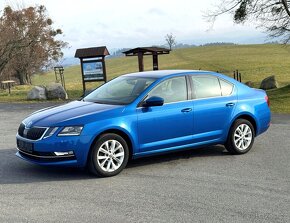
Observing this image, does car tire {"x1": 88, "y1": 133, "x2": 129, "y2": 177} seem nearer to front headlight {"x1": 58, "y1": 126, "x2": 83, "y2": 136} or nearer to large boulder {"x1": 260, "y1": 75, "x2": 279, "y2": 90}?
front headlight {"x1": 58, "y1": 126, "x2": 83, "y2": 136}

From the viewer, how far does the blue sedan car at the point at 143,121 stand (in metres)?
5.99

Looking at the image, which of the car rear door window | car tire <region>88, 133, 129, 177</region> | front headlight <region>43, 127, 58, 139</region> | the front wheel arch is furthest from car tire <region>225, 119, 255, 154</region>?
front headlight <region>43, 127, 58, 139</region>

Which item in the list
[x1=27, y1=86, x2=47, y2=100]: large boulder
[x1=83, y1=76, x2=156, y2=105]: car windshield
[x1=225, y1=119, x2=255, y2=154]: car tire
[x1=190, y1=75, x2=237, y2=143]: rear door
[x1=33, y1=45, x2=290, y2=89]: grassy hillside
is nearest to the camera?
[x1=83, y1=76, x2=156, y2=105]: car windshield

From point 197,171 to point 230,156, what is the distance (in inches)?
50.6

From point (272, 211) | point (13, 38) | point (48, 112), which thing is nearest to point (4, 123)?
point (48, 112)

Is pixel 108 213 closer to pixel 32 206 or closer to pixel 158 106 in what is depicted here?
pixel 32 206

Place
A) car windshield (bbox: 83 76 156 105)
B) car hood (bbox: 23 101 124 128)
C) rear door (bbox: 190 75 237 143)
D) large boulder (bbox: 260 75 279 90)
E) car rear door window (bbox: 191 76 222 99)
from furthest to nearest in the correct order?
large boulder (bbox: 260 75 279 90) → car rear door window (bbox: 191 76 222 99) → rear door (bbox: 190 75 237 143) → car windshield (bbox: 83 76 156 105) → car hood (bbox: 23 101 124 128)

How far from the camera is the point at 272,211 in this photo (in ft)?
15.5

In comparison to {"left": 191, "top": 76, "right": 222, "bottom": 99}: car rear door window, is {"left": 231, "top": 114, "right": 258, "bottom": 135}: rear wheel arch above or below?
below

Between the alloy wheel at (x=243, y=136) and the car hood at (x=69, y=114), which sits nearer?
the car hood at (x=69, y=114)

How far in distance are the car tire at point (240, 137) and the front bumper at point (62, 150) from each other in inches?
110

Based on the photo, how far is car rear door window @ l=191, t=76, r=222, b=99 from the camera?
284 inches

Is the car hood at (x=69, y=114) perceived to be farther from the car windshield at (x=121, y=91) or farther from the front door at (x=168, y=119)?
the front door at (x=168, y=119)

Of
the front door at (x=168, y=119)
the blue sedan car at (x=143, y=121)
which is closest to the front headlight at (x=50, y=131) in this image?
the blue sedan car at (x=143, y=121)
